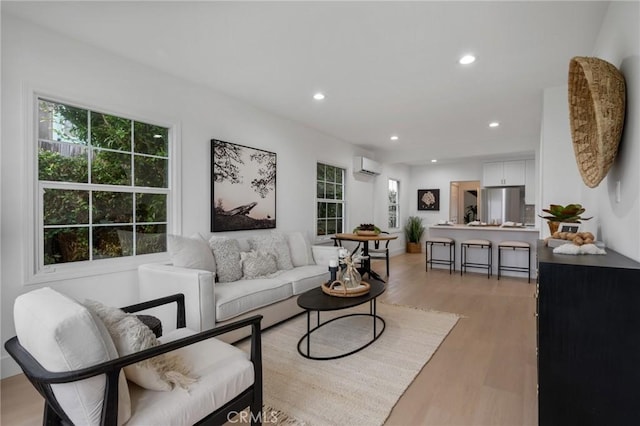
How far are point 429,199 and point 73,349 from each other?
29.5ft

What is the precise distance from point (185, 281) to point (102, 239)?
1000 millimetres

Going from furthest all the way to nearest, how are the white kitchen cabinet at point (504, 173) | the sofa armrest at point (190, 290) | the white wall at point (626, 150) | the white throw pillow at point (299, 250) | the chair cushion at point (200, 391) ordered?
the white kitchen cabinet at point (504, 173)
the white throw pillow at point (299, 250)
the sofa armrest at point (190, 290)
the white wall at point (626, 150)
the chair cushion at point (200, 391)

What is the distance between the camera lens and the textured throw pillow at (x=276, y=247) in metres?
3.84

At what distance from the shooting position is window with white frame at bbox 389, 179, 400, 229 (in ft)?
27.6

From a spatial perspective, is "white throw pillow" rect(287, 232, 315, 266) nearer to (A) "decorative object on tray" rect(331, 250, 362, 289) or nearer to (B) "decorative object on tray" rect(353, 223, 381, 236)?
(A) "decorative object on tray" rect(331, 250, 362, 289)

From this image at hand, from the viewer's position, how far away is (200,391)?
4.43 ft

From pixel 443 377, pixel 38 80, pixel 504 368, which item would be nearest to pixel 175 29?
pixel 38 80

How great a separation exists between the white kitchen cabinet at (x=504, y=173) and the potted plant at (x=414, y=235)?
1.98 meters

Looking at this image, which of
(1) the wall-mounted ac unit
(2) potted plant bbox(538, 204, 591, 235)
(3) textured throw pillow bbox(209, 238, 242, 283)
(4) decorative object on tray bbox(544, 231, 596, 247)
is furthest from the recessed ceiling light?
(1) the wall-mounted ac unit

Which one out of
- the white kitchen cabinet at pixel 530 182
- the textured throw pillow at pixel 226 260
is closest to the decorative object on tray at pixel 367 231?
the textured throw pillow at pixel 226 260

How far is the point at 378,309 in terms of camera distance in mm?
3801

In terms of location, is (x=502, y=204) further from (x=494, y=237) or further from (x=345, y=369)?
(x=345, y=369)

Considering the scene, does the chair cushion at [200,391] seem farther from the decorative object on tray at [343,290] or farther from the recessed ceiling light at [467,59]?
the recessed ceiling light at [467,59]

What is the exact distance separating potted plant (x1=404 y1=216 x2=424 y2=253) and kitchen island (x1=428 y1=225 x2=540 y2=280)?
88.2 inches
